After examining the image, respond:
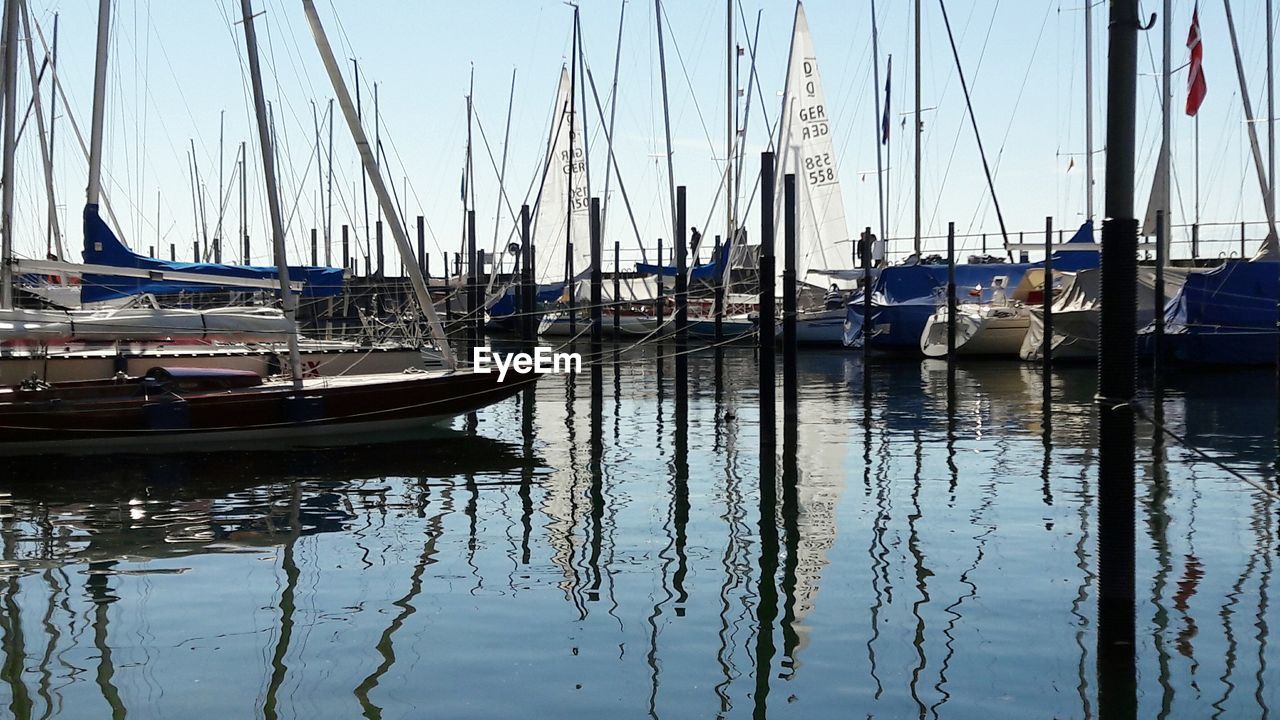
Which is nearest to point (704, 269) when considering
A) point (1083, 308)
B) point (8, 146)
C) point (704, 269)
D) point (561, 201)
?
point (704, 269)

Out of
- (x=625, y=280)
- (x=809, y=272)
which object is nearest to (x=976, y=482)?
(x=809, y=272)

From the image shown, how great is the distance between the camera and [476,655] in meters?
9.15

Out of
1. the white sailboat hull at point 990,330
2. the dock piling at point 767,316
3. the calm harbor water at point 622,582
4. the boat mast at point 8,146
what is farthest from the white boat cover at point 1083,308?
the boat mast at point 8,146

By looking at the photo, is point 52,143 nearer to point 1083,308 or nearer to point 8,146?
point 8,146

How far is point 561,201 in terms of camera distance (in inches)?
2137

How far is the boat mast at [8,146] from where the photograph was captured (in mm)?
20109

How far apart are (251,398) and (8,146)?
18.5ft


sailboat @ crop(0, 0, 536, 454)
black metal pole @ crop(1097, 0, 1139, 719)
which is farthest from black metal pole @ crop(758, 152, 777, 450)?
black metal pole @ crop(1097, 0, 1139, 719)

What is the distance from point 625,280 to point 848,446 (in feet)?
129

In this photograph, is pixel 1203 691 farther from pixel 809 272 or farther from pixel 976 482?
pixel 809 272

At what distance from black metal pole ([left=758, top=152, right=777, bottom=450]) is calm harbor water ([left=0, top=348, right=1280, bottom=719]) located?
0.71 m

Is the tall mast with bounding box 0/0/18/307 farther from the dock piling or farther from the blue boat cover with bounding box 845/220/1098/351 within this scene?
the blue boat cover with bounding box 845/220/1098/351

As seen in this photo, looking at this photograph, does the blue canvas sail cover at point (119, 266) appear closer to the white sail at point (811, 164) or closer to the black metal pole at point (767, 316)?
the black metal pole at point (767, 316)

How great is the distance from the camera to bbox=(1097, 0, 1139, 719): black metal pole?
714 centimetres
